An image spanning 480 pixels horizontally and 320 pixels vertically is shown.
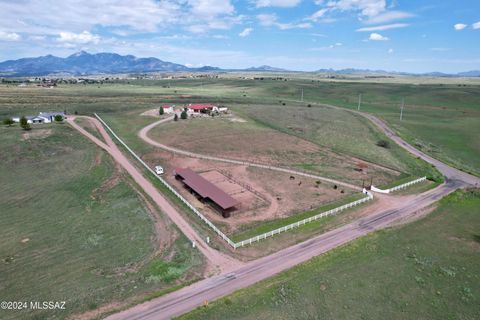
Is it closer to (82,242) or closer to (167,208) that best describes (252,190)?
(167,208)

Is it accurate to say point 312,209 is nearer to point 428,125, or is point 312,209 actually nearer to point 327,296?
point 327,296

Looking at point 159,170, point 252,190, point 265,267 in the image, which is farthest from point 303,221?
point 159,170

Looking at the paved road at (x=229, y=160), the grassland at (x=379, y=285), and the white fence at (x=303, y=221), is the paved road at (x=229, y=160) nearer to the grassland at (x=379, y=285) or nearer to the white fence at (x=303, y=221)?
the white fence at (x=303, y=221)

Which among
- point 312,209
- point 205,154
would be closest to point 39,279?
point 312,209

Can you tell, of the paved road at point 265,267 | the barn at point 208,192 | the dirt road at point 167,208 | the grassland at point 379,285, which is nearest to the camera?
the paved road at point 265,267

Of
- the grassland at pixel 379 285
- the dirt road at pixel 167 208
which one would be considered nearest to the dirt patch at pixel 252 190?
the dirt road at pixel 167 208
